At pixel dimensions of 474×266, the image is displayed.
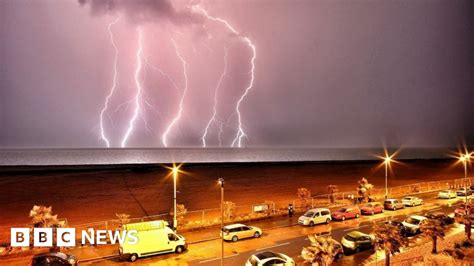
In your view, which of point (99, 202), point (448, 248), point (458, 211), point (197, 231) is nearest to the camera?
point (448, 248)

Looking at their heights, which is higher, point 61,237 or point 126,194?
point 61,237

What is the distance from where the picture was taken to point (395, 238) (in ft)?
57.0

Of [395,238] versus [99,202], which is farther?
[99,202]

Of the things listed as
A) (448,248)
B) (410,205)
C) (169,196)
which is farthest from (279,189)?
(448,248)

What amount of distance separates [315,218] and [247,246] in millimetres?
7147

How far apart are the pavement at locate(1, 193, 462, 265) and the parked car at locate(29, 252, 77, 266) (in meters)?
1.21

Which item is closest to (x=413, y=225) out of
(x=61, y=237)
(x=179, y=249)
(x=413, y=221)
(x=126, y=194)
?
(x=413, y=221)

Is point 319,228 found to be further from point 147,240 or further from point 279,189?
point 279,189

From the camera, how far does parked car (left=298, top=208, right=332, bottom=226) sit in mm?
27469

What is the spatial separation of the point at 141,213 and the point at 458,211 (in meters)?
27.4

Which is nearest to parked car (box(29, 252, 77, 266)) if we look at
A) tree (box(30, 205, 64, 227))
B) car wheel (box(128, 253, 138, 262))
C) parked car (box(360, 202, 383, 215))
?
car wheel (box(128, 253, 138, 262))

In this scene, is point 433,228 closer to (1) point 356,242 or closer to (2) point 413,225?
(1) point 356,242

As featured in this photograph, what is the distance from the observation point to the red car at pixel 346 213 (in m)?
29.2

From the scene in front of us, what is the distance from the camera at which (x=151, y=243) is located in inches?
823
